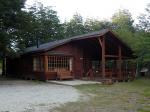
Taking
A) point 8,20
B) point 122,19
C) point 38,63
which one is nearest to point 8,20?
point 8,20

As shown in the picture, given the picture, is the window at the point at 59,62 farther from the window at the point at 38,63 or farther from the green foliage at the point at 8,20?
the green foliage at the point at 8,20

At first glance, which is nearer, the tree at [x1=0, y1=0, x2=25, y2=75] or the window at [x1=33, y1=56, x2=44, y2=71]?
the tree at [x1=0, y1=0, x2=25, y2=75]

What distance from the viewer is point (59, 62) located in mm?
27891

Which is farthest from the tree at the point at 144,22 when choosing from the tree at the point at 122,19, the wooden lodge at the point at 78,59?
the tree at the point at 122,19

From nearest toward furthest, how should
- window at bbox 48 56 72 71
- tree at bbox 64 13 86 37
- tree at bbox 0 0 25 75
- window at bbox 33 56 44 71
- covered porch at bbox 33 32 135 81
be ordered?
tree at bbox 0 0 25 75, covered porch at bbox 33 32 135 81, window at bbox 48 56 72 71, window at bbox 33 56 44 71, tree at bbox 64 13 86 37

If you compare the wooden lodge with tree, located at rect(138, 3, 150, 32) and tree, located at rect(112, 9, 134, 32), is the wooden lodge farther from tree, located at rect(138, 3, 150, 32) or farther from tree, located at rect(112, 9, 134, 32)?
tree, located at rect(112, 9, 134, 32)

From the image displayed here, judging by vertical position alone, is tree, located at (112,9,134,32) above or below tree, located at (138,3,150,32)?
above

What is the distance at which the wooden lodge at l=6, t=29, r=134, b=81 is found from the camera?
88.0 ft

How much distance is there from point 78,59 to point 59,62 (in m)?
2.30

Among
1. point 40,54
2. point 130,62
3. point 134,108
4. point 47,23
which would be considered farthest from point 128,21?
point 134,108

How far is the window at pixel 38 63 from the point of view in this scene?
27984 millimetres

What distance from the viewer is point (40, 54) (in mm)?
27531

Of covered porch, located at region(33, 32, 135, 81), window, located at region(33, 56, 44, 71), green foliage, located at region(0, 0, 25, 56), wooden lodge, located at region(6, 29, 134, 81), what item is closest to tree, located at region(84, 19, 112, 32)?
wooden lodge, located at region(6, 29, 134, 81)

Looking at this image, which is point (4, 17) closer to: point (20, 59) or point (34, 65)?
point (34, 65)
